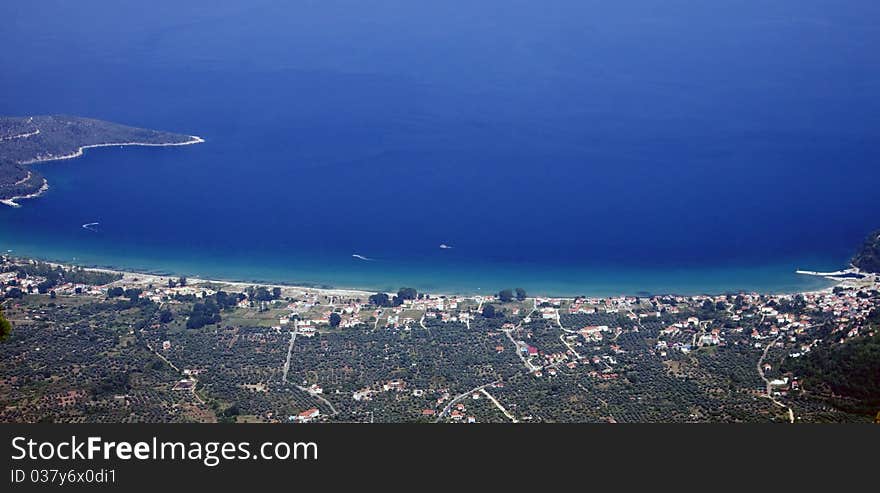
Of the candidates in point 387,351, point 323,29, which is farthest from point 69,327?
point 323,29

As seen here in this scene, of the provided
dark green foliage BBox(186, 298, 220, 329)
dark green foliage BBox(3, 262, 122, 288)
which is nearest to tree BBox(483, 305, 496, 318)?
dark green foliage BBox(186, 298, 220, 329)

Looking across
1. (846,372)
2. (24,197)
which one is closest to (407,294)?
(846,372)

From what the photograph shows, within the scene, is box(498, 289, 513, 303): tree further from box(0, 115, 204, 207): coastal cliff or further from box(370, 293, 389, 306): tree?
box(0, 115, 204, 207): coastal cliff

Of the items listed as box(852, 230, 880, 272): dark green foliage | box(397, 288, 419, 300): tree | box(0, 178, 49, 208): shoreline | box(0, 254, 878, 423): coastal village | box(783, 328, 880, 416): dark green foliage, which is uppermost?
box(0, 178, 49, 208): shoreline

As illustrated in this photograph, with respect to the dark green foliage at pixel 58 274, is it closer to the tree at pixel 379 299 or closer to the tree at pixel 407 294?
the tree at pixel 379 299

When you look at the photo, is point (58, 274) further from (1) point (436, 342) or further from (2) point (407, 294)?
(1) point (436, 342)
